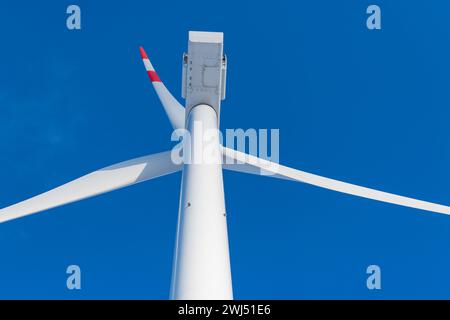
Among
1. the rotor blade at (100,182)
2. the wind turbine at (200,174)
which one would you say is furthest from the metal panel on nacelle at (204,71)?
the rotor blade at (100,182)

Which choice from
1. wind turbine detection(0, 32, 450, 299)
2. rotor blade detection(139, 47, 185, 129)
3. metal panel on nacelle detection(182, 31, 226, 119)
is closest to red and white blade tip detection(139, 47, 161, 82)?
rotor blade detection(139, 47, 185, 129)

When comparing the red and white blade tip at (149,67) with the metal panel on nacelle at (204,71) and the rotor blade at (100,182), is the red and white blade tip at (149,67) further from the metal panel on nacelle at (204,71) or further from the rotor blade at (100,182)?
the rotor blade at (100,182)

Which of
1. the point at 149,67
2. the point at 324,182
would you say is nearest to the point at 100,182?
the point at 324,182

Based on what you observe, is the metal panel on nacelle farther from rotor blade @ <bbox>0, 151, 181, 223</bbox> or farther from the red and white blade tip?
the red and white blade tip

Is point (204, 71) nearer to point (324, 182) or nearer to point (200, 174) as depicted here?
point (200, 174)

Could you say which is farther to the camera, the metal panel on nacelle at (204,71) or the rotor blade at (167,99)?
the rotor blade at (167,99)

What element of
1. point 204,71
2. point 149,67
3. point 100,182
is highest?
point 149,67
